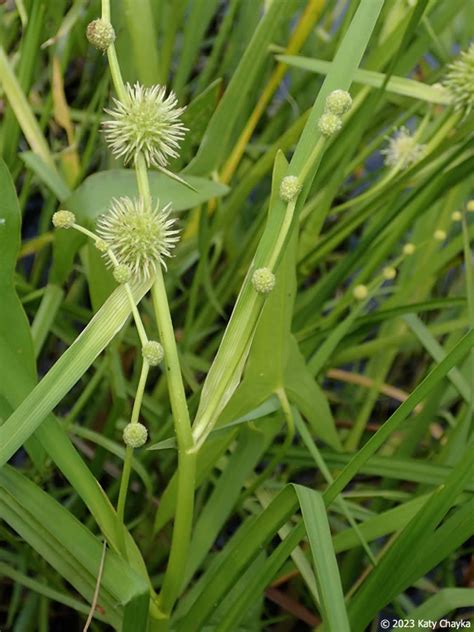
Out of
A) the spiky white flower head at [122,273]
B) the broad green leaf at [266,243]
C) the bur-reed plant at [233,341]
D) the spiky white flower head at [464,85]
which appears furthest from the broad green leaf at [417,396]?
the spiky white flower head at [464,85]

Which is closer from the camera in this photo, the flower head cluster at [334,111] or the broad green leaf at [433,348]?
the flower head cluster at [334,111]

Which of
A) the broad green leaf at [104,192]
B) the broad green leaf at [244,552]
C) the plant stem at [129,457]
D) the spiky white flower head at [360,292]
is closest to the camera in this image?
the plant stem at [129,457]

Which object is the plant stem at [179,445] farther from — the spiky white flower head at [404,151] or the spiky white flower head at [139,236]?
the spiky white flower head at [404,151]

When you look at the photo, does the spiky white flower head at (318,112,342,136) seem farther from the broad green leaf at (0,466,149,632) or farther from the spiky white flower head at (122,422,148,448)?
the broad green leaf at (0,466,149,632)

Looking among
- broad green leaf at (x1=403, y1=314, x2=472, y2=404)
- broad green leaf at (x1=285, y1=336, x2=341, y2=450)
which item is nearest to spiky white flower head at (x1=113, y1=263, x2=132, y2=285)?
broad green leaf at (x1=285, y1=336, x2=341, y2=450)

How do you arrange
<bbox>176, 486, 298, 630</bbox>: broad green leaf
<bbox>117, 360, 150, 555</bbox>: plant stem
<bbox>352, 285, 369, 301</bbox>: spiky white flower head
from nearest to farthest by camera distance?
<bbox>117, 360, 150, 555</bbox>: plant stem → <bbox>176, 486, 298, 630</bbox>: broad green leaf → <bbox>352, 285, 369, 301</bbox>: spiky white flower head

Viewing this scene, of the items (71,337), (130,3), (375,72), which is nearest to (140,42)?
(130,3)

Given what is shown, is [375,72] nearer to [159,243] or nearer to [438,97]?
[438,97]

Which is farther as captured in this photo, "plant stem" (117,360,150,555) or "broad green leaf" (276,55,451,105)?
"broad green leaf" (276,55,451,105)

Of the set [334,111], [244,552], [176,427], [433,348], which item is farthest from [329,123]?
[433,348]

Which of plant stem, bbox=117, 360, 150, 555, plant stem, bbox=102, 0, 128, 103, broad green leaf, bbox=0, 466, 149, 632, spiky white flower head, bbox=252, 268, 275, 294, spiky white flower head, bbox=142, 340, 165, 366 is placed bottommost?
broad green leaf, bbox=0, 466, 149, 632
